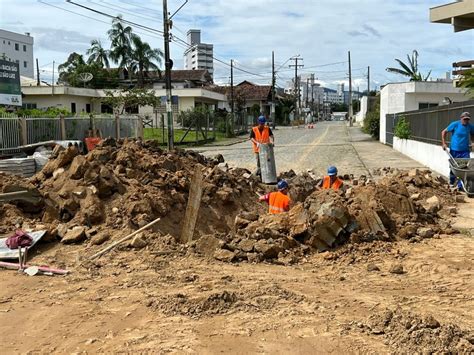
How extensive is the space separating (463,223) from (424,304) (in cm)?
440

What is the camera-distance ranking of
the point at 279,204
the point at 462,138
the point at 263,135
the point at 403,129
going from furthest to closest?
the point at 403,129 → the point at 263,135 → the point at 462,138 → the point at 279,204

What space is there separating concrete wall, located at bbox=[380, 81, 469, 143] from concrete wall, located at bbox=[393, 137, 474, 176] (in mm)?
8802

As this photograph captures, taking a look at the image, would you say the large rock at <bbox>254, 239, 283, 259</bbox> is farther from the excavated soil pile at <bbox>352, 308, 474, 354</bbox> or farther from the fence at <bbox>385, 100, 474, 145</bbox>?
the fence at <bbox>385, 100, 474, 145</bbox>

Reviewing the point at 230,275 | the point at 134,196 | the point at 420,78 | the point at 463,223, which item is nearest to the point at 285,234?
the point at 230,275

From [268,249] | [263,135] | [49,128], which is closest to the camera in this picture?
[268,249]

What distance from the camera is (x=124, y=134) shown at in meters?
26.8

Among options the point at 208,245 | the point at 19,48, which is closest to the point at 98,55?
the point at 19,48

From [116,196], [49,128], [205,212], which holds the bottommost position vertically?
[205,212]

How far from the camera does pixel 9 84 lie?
24766 millimetres

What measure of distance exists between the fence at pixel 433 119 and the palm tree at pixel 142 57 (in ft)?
134

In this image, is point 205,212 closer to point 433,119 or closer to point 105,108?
point 433,119

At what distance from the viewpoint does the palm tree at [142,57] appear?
60.6 meters

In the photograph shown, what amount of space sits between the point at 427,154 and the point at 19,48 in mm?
87910

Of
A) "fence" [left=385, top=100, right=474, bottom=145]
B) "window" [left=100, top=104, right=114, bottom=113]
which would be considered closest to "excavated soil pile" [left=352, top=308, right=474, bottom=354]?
"fence" [left=385, top=100, right=474, bottom=145]
